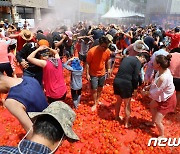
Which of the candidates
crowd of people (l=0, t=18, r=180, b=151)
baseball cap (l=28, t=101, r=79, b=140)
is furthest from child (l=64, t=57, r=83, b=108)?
baseball cap (l=28, t=101, r=79, b=140)

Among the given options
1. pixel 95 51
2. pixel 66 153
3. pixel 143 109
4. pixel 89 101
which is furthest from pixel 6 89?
pixel 143 109

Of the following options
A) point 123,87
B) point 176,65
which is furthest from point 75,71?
point 176,65

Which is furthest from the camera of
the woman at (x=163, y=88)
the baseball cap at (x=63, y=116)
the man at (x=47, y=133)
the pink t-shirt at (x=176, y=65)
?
the pink t-shirt at (x=176, y=65)

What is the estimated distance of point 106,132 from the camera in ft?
16.4

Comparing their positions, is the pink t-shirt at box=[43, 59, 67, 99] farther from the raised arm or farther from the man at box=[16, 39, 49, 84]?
the man at box=[16, 39, 49, 84]

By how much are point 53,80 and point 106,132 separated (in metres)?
1.91

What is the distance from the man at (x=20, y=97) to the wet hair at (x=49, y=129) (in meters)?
1.05

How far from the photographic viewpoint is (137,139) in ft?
15.5

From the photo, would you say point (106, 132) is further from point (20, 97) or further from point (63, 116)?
point (63, 116)

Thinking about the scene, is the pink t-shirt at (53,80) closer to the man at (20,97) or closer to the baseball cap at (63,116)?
the man at (20,97)

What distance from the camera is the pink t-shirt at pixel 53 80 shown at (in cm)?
447

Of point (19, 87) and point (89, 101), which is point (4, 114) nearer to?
point (89, 101)

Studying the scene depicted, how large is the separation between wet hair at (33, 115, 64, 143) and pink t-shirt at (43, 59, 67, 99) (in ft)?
9.34

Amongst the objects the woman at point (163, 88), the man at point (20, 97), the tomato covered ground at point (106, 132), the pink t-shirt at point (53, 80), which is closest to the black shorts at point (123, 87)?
the woman at point (163, 88)
